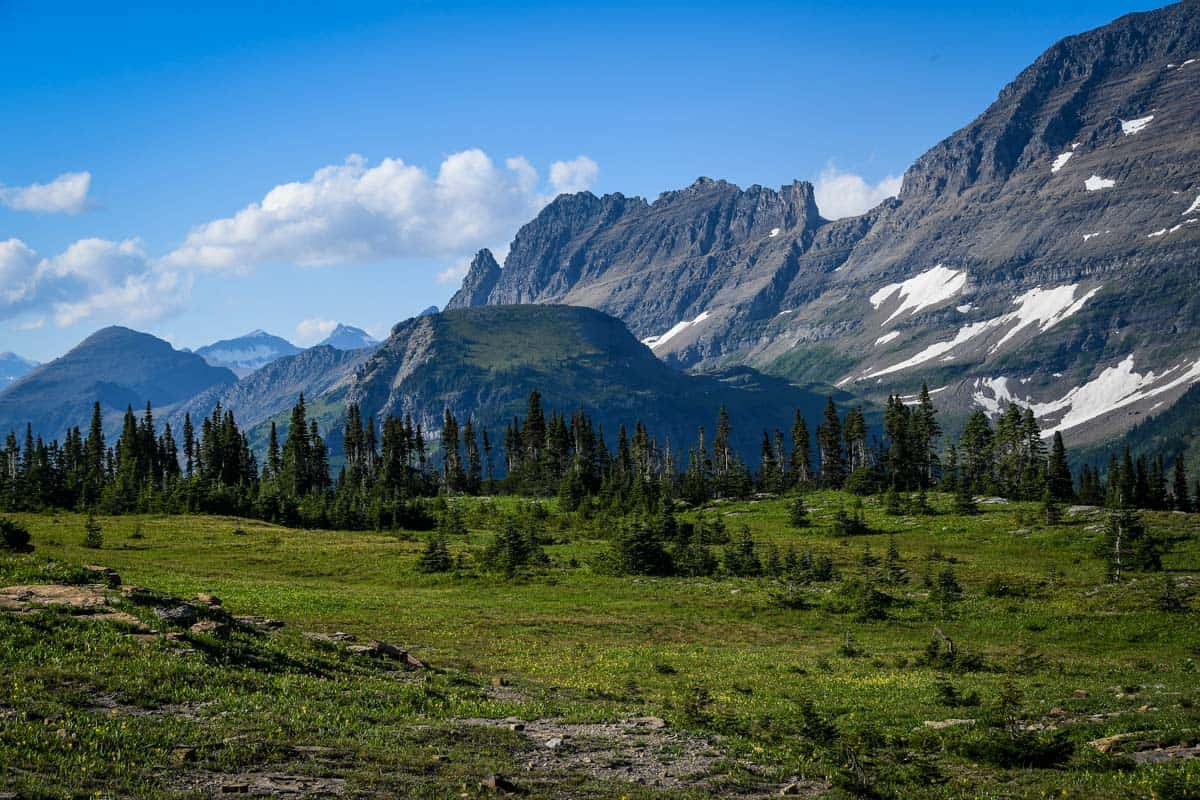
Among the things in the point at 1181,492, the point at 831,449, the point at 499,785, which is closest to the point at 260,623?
the point at 499,785

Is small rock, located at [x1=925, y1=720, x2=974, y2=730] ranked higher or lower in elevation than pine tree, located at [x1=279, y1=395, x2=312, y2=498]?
lower

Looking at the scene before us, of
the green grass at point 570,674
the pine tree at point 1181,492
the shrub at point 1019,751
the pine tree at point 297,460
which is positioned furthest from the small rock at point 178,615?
the pine tree at point 1181,492

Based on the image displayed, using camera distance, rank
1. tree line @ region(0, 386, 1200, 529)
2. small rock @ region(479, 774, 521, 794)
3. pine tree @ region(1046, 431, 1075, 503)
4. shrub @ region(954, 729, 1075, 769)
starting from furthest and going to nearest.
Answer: pine tree @ region(1046, 431, 1075, 503), tree line @ region(0, 386, 1200, 529), shrub @ region(954, 729, 1075, 769), small rock @ region(479, 774, 521, 794)

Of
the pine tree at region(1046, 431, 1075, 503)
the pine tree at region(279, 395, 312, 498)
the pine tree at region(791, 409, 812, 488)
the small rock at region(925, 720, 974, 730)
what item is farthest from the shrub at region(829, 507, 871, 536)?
the pine tree at region(279, 395, 312, 498)

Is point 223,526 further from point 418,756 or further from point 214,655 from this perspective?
point 418,756

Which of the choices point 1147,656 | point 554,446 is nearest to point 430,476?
point 554,446

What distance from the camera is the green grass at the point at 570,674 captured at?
17141 mm

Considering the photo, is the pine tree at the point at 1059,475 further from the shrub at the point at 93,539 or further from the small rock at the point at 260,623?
the shrub at the point at 93,539

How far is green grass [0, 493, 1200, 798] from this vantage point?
17141mm

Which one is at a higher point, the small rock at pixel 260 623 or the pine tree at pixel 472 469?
the pine tree at pixel 472 469

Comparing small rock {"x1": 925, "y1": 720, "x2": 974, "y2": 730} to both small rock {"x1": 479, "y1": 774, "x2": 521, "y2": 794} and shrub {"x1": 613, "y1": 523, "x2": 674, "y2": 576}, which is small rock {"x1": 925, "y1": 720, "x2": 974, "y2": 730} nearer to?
small rock {"x1": 479, "y1": 774, "x2": 521, "y2": 794}

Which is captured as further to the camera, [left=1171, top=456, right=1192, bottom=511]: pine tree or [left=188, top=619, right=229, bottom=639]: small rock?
[left=1171, top=456, right=1192, bottom=511]: pine tree

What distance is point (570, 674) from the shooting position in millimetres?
31750

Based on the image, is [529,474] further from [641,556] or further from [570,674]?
[570,674]
